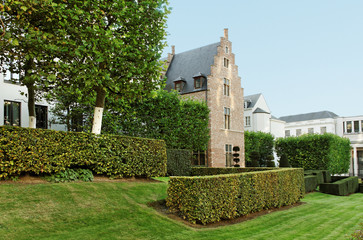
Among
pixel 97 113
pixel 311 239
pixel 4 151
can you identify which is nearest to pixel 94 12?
pixel 97 113

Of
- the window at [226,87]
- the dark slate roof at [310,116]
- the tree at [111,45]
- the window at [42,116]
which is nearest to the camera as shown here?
the tree at [111,45]

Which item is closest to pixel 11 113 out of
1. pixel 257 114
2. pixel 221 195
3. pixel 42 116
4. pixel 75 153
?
pixel 42 116

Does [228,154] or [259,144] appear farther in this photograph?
[259,144]

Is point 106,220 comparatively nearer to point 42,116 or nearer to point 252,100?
point 42,116

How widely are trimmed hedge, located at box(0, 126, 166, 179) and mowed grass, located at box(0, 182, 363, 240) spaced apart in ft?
2.94

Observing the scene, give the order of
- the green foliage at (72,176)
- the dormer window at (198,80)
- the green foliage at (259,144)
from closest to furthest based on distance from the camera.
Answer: the green foliage at (72,176) < the dormer window at (198,80) < the green foliage at (259,144)

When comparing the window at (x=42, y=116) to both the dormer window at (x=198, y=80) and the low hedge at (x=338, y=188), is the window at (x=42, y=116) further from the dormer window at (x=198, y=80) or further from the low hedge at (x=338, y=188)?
the low hedge at (x=338, y=188)

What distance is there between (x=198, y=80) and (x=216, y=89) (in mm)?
2208

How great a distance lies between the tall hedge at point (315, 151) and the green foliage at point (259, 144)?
2883mm

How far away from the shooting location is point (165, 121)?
21.5 m

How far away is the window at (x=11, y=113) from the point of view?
20234mm

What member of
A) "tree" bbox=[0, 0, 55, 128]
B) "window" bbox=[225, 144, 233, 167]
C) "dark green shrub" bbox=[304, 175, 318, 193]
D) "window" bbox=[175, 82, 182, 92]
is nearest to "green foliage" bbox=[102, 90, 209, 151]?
"tree" bbox=[0, 0, 55, 128]

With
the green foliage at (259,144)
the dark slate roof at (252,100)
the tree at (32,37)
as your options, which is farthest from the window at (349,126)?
the tree at (32,37)

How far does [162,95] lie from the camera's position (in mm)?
21312
